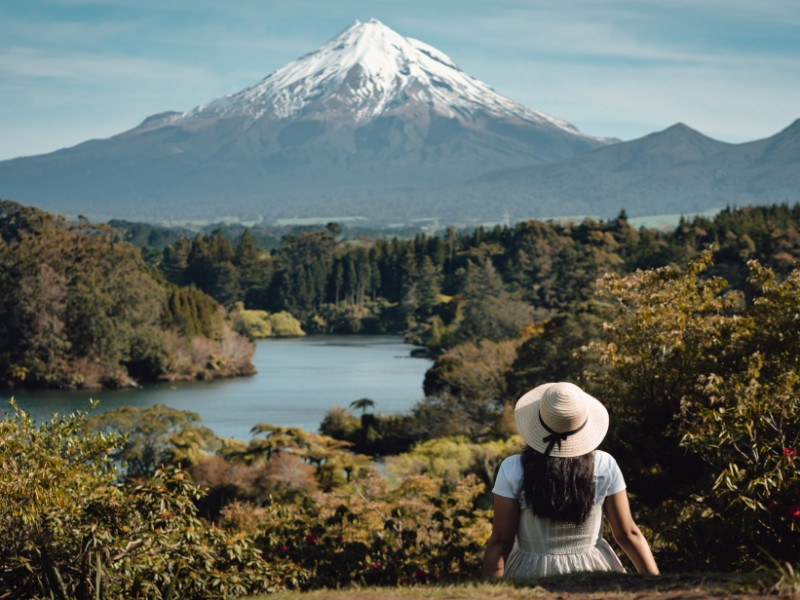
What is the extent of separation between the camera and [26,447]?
5980 mm

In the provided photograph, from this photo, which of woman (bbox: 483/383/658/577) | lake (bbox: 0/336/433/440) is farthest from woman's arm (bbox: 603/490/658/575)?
lake (bbox: 0/336/433/440)

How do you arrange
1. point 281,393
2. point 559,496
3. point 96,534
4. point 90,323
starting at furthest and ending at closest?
point 90,323, point 281,393, point 96,534, point 559,496

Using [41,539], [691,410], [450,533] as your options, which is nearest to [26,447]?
[41,539]

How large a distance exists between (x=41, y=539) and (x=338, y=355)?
51.3 metres

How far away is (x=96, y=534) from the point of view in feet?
17.5

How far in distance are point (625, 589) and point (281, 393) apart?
121 ft

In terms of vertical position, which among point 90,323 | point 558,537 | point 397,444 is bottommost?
point 397,444

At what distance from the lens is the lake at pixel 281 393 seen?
34125 mm

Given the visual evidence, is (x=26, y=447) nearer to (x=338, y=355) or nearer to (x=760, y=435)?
(x=760, y=435)

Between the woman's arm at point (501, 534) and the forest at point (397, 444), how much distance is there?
4.94ft

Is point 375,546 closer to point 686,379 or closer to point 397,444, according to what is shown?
point 686,379

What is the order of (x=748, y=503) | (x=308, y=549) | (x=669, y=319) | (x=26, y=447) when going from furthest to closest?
(x=669, y=319) < (x=308, y=549) < (x=26, y=447) < (x=748, y=503)

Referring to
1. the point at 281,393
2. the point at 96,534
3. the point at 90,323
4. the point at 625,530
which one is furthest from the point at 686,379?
the point at 90,323

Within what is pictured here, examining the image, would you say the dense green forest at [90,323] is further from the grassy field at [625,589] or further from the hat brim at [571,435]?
the hat brim at [571,435]
